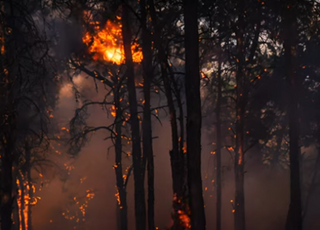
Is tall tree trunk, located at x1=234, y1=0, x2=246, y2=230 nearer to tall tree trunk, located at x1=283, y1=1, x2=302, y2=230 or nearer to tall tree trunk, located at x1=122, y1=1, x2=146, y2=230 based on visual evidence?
tall tree trunk, located at x1=283, y1=1, x2=302, y2=230

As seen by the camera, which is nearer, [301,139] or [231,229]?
[301,139]

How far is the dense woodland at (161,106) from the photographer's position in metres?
11.5

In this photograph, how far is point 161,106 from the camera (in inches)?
594

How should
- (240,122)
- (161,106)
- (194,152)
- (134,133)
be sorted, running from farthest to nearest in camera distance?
1. (240,122)
2. (134,133)
3. (161,106)
4. (194,152)

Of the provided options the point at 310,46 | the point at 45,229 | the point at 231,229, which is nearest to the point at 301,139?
the point at 310,46

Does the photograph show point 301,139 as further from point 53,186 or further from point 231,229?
point 53,186

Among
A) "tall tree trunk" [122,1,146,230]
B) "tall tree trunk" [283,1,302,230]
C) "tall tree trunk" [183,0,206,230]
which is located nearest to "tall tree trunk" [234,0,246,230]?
"tall tree trunk" [283,1,302,230]

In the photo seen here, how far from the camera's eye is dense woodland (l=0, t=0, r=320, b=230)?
1149 centimetres

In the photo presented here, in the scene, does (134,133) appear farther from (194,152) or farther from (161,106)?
(194,152)

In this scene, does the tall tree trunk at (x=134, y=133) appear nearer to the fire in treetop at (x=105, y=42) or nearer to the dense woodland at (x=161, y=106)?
the dense woodland at (x=161, y=106)

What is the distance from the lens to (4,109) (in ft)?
35.3

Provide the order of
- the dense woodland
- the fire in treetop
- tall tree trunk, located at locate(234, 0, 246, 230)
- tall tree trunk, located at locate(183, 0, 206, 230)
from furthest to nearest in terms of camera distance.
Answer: the fire in treetop
tall tree trunk, located at locate(234, 0, 246, 230)
the dense woodland
tall tree trunk, located at locate(183, 0, 206, 230)

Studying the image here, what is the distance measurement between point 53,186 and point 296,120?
3220 centimetres

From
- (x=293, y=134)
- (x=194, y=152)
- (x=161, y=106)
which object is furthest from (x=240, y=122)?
(x=194, y=152)
